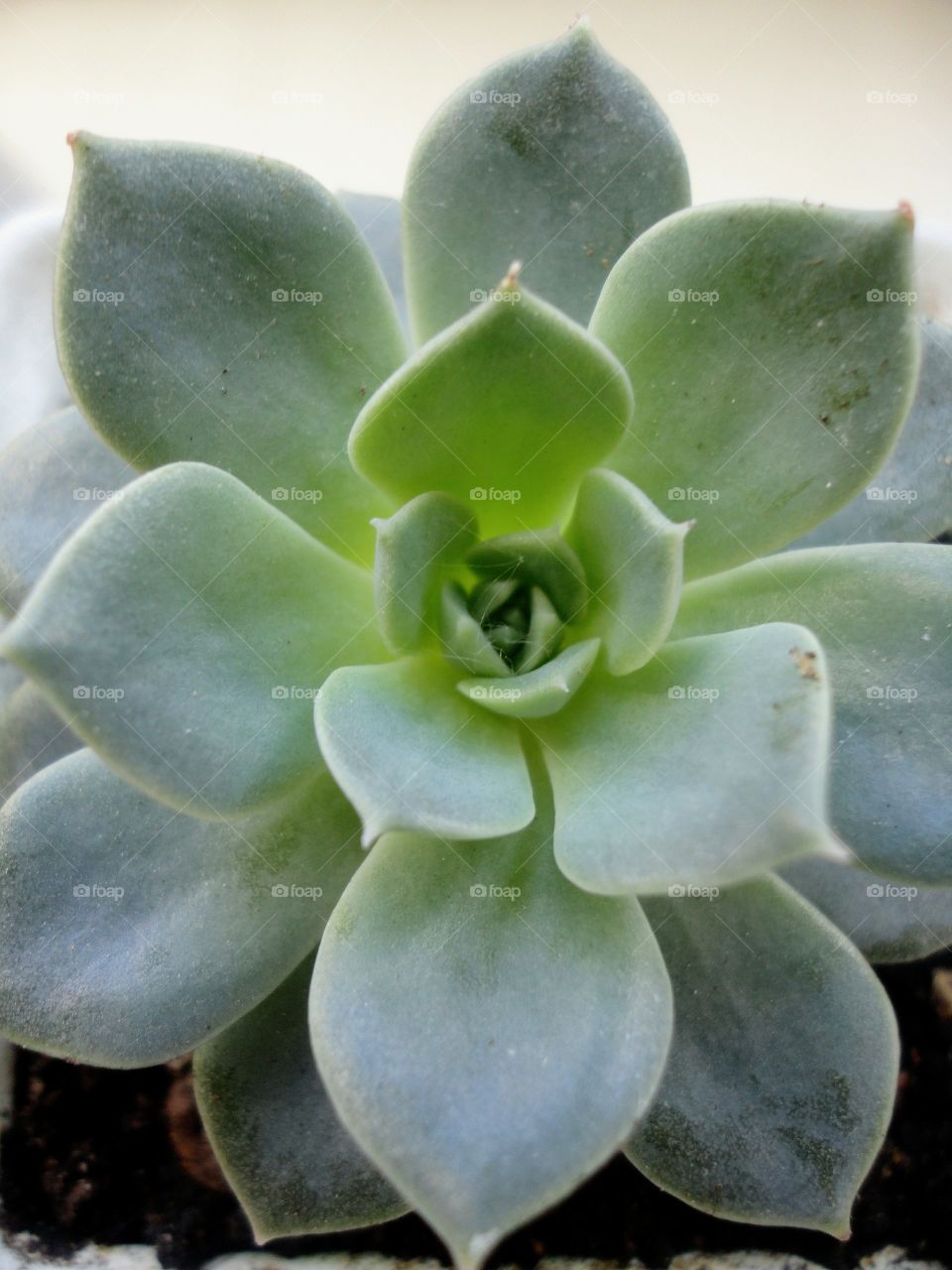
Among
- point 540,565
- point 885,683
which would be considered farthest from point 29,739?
point 885,683

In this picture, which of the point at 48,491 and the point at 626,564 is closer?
the point at 626,564

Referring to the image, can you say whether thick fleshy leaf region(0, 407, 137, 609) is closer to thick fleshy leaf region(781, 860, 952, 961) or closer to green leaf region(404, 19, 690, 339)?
green leaf region(404, 19, 690, 339)

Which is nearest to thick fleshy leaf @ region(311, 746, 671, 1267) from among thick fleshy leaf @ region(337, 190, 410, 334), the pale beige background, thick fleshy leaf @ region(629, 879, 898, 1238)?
thick fleshy leaf @ region(629, 879, 898, 1238)

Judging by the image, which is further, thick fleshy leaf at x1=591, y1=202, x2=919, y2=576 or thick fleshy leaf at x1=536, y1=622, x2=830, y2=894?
thick fleshy leaf at x1=591, y1=202, x2=919, y2=576

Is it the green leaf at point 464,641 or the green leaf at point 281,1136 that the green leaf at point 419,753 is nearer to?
the green leaf at point 464,641

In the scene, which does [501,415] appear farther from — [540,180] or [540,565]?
[540,180]
